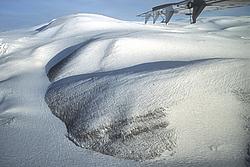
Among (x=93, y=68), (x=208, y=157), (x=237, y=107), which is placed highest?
(x=93, y=68)

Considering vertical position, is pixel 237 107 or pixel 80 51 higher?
pixel 80 51

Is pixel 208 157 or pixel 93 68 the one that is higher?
pixel 93 68

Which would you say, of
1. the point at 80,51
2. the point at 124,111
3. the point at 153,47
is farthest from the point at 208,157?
the point at 80,51

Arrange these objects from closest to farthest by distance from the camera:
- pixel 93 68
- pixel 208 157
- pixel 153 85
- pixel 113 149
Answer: pixel 208 157 → pixel 113 149 → pixel 153 85 → pixel 93 68

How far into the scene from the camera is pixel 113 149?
2.45 m

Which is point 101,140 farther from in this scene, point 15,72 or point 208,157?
point 15,72

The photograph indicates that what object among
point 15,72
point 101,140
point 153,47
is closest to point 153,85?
point 101,140

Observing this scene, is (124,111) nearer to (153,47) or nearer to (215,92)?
(215,92)

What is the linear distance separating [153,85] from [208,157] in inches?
42.5

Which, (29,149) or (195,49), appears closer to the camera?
(29,149)

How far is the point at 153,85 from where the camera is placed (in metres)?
2.85

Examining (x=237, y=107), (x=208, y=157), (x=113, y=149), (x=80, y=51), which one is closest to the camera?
(x=208, y=157)

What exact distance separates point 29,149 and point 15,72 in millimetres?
3150

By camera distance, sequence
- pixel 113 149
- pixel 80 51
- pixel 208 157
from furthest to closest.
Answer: pixel 80 51, pixel 113 149, pixel 208 157
